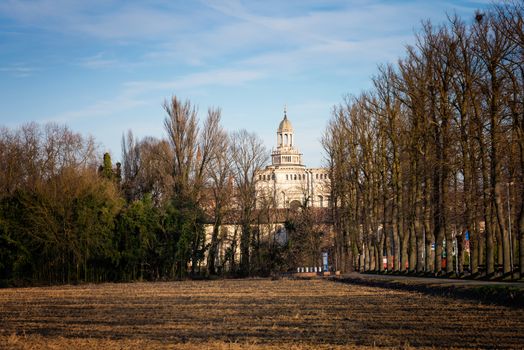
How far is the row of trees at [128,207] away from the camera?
6819 cm

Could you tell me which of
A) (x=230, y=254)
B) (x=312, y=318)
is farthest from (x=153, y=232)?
(x=312, y=318)

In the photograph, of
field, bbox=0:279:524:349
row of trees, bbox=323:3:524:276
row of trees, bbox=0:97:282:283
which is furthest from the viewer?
row of trees, bbox=0:97:282:283

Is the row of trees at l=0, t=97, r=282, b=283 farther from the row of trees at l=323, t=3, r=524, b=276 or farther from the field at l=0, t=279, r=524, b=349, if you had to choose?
the field at l=0, t=279, r=524, b=349

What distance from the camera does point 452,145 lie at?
1844 inches

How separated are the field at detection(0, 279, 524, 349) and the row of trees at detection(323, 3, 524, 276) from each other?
11577mm

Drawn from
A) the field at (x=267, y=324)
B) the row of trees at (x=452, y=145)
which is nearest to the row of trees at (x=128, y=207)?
the row of trees at (x=452, y=145)

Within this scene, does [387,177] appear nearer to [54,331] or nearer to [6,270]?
[6,270]

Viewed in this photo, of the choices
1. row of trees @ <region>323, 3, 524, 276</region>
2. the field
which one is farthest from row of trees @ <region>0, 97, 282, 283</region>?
the field

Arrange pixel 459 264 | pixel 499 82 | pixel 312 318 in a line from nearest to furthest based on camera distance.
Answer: pixel 312 318, pixel 499 82, pixel 459 264

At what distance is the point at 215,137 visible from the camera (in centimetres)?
8469

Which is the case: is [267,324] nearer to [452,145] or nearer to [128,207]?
[452,145]

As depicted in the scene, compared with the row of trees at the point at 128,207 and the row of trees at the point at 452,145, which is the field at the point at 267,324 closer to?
the row of trees at the point at 452,145

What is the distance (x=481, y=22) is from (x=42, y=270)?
4175cm

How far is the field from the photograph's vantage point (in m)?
18.8
